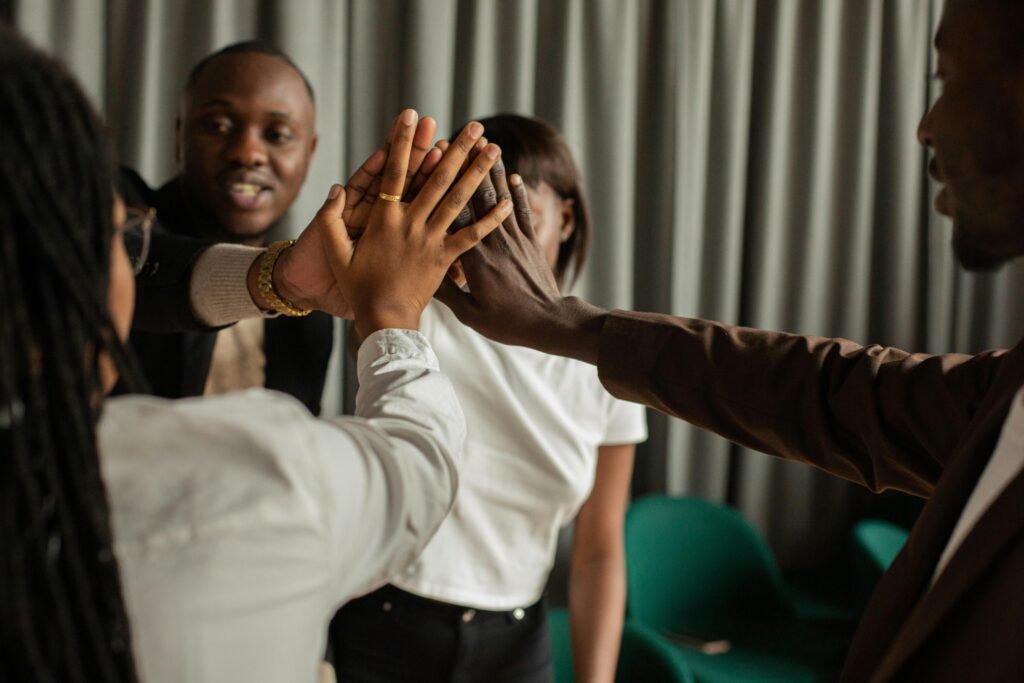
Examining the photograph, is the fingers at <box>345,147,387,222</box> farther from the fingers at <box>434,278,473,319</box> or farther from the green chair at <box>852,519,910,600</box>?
the green chair at <box>852,519,910,600</box>

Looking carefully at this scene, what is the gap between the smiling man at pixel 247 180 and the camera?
2.11 meters

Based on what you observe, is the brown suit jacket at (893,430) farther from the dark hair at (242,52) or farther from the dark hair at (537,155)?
the dark hair at (242,52)

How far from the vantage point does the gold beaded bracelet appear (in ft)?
5.16

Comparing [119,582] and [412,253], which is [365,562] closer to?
[119,582]

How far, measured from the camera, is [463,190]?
4.53 feet

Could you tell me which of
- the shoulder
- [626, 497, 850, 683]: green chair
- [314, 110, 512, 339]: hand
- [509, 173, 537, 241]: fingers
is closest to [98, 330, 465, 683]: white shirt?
the shoulder

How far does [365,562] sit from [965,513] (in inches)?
24.5

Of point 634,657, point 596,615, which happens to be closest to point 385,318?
point 596,615

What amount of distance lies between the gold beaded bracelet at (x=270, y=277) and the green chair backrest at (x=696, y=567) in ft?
5.34

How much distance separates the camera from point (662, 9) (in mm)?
3221

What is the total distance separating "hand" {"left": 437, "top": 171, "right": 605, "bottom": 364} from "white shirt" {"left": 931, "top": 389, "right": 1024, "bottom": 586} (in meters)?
0.57

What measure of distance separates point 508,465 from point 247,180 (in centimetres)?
93

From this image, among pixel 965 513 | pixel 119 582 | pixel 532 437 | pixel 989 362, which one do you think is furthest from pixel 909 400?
pixel 119 582

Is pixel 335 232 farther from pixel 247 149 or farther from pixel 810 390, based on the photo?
pixel 247 149
